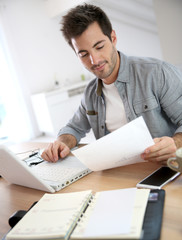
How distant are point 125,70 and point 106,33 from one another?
0.19m

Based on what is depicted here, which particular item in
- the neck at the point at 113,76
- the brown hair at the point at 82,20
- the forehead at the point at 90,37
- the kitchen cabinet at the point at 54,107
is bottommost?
the kitchen cabinet at the point at 54,107

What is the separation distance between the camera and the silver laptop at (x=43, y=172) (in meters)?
0.92

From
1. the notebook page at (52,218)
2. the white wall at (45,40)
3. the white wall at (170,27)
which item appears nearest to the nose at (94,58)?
the notebook page at (52,218)

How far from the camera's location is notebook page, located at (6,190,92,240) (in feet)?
2.00

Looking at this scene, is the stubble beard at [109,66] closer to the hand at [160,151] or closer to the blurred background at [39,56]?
the hand at [160,151]

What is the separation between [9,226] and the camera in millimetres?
799

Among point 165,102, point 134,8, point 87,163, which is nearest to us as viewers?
point 87,163

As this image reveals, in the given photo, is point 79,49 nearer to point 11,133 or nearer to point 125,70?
point 125,70

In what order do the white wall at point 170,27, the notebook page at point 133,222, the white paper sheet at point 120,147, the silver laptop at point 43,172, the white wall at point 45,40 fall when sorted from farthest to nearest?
the white wall at point 45,40
the white wall at point 170,27
the silver laptop at point 43,172
the white paper sheet at point 120,147
the notebook page at point 133,222

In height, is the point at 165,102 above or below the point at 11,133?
above

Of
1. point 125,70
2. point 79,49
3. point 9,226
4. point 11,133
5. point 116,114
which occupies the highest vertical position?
point 79,49

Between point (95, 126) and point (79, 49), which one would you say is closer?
point (79, 49)

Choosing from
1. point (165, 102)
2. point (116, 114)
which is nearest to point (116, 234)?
point (165, 102)

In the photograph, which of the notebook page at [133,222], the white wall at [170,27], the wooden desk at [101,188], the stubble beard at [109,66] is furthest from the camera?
the white wall at [170,27]
